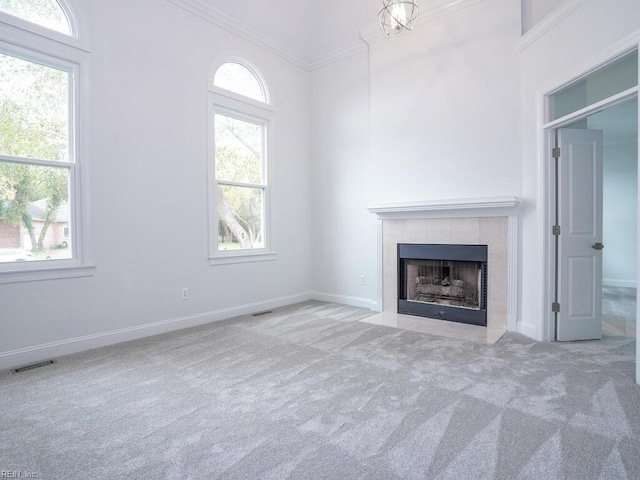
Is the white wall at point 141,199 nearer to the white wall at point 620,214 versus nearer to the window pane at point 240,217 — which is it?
the window pane at point 240,217

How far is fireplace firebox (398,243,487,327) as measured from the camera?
4160 mm

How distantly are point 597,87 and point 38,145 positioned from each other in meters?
4.75

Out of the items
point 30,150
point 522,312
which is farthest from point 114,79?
point 522,312

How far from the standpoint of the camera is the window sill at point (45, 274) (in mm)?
2959

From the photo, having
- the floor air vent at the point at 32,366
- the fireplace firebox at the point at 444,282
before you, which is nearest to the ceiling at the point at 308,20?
the fireplace firebox at the point at 444,282

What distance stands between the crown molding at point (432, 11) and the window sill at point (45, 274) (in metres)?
4.35

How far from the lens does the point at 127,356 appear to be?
3219 mm

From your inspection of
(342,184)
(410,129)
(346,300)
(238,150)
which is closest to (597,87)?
(410,129)

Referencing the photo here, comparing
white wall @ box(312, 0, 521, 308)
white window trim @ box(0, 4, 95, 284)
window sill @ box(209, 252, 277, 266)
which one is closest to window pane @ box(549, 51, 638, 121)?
white wall @ box(312, 0, 521, 308)

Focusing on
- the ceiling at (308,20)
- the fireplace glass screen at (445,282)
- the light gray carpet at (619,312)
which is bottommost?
the light gray carpet at (619,312)

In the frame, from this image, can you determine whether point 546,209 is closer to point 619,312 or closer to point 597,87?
point 597,87

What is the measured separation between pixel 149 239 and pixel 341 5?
4.04 m

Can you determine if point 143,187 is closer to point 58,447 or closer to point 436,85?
point 58,447

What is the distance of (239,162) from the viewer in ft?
15.7
